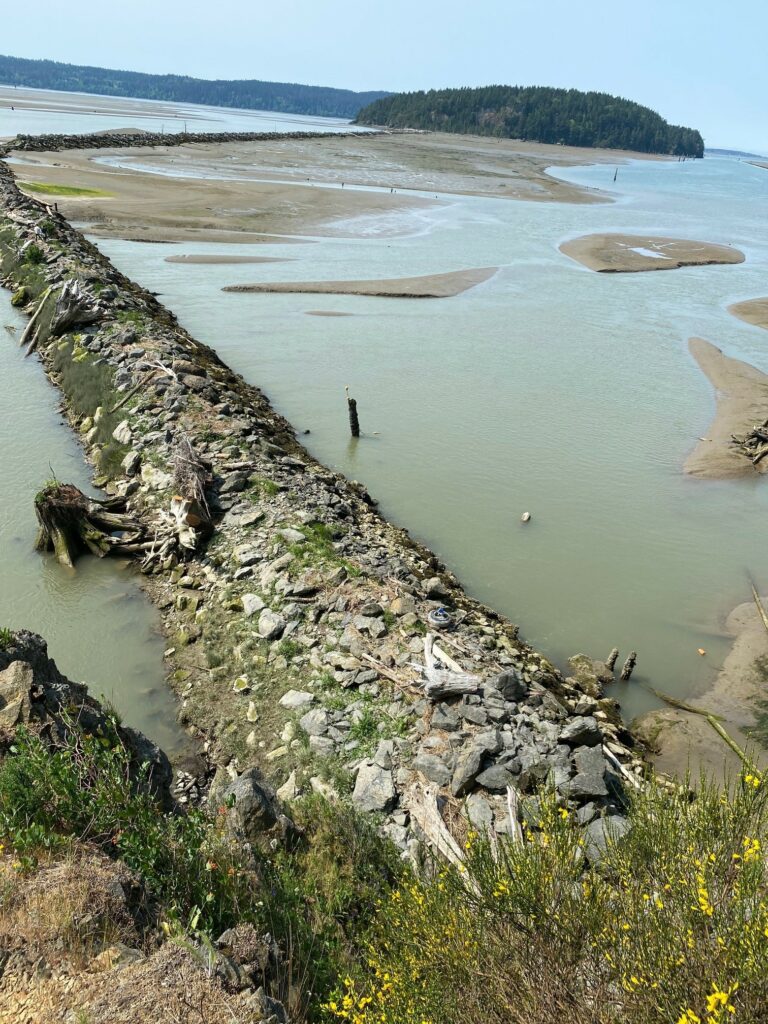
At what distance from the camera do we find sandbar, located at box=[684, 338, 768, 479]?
2008cm

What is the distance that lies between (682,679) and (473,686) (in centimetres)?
522

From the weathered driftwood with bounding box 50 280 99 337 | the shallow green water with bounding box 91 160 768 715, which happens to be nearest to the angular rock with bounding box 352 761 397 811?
the shallow green water with bounding box 91 160 768 715

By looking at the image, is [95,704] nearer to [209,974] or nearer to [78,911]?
[78,911]

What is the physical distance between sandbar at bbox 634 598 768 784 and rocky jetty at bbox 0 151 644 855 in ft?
2.71

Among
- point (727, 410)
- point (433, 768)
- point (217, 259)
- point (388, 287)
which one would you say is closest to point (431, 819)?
point (433, 768)

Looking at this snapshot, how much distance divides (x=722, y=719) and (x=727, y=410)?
15.8 meters

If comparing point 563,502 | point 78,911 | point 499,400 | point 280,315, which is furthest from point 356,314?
point 78,911

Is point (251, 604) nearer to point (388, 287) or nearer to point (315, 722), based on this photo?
point (315, 722)

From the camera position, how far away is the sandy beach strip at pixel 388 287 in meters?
33.3

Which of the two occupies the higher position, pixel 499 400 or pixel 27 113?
pixel 27 113

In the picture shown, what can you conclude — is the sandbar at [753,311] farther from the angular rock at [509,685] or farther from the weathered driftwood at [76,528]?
the weathered driftwood at [76,528]

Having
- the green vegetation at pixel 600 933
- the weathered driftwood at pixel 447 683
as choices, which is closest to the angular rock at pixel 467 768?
the weathered driftwood at pixel 447 683

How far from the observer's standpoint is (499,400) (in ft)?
76.9

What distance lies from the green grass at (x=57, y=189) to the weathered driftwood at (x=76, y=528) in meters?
A: 44.0
